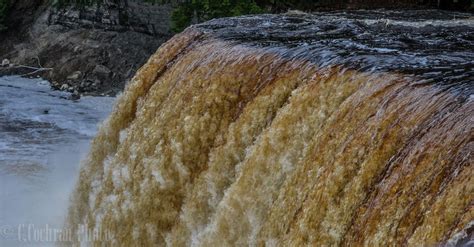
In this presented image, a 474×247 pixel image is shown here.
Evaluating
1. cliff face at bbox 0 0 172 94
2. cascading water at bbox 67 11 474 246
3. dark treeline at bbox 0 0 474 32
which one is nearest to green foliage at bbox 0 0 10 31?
cliff face at bbox 0 0 172 94

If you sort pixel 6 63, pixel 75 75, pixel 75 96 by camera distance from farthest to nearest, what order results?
pixel 6 63, pixel 75 75, pixel 75 96

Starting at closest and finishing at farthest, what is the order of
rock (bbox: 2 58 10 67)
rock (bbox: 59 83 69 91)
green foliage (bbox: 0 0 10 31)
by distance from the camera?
rock (bbox: 59 83 69 91) → rock (bbox: 2 58 10 67) → green foliage (bbox: 0 0 10 31)

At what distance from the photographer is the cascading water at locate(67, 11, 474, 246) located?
3309 millimetres

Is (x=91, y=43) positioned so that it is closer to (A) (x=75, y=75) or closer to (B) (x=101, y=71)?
(A) (x=75, y=75)

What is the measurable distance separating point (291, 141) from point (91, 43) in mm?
13443

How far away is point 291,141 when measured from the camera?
4441mm

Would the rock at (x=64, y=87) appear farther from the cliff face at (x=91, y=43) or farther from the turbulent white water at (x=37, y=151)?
the turbulent white water at (x=37, y=151)

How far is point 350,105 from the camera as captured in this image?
4098 mm

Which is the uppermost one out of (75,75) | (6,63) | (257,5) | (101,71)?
(257,5)

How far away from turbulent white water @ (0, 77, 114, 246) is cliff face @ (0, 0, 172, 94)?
2.14 ft

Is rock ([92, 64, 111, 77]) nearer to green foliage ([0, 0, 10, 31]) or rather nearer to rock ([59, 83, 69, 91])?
rock ([59, 83, 69, 91])

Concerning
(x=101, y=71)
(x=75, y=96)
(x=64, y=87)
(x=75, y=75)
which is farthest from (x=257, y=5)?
(x=64, y=87)

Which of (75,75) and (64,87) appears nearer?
(64,87)

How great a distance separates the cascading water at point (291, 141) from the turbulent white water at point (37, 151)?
1.37m
